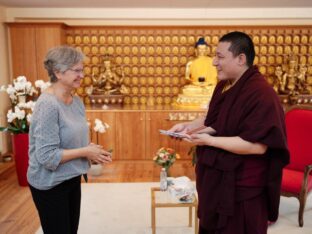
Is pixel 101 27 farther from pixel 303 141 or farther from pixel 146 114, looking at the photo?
pixel 303 141

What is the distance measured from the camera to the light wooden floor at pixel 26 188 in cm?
284

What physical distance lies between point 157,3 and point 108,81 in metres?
1.43

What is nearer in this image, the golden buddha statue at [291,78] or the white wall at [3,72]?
the white wall at [3,72]

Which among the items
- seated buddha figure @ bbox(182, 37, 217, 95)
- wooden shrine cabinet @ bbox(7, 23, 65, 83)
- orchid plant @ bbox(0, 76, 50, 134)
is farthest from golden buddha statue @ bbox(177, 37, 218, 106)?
orchid plant @ bbox(0, 76, 50, 134)

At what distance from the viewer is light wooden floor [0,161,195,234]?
2836 mm

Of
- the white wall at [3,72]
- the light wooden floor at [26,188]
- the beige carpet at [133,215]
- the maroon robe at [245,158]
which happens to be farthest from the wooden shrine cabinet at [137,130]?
the maroon robe at [245,158]

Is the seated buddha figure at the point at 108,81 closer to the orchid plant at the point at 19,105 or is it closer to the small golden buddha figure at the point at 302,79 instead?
the orchid plant at the point at 19,105

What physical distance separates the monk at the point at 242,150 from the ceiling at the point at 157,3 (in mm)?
3326

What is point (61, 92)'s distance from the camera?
1.66 metres

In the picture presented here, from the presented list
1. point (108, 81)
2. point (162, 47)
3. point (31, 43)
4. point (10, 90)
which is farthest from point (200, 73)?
point (10, 90)

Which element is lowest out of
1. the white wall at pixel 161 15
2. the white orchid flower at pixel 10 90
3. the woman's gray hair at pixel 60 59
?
the white orchid flower at pixel 10 90

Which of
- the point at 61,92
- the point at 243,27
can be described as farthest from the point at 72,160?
the point at 243,27

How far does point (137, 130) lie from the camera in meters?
4.69

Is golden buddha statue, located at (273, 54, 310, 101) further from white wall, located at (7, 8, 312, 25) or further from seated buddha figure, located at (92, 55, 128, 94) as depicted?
seated buddha figure, located at (92, 55, 128, 94)
